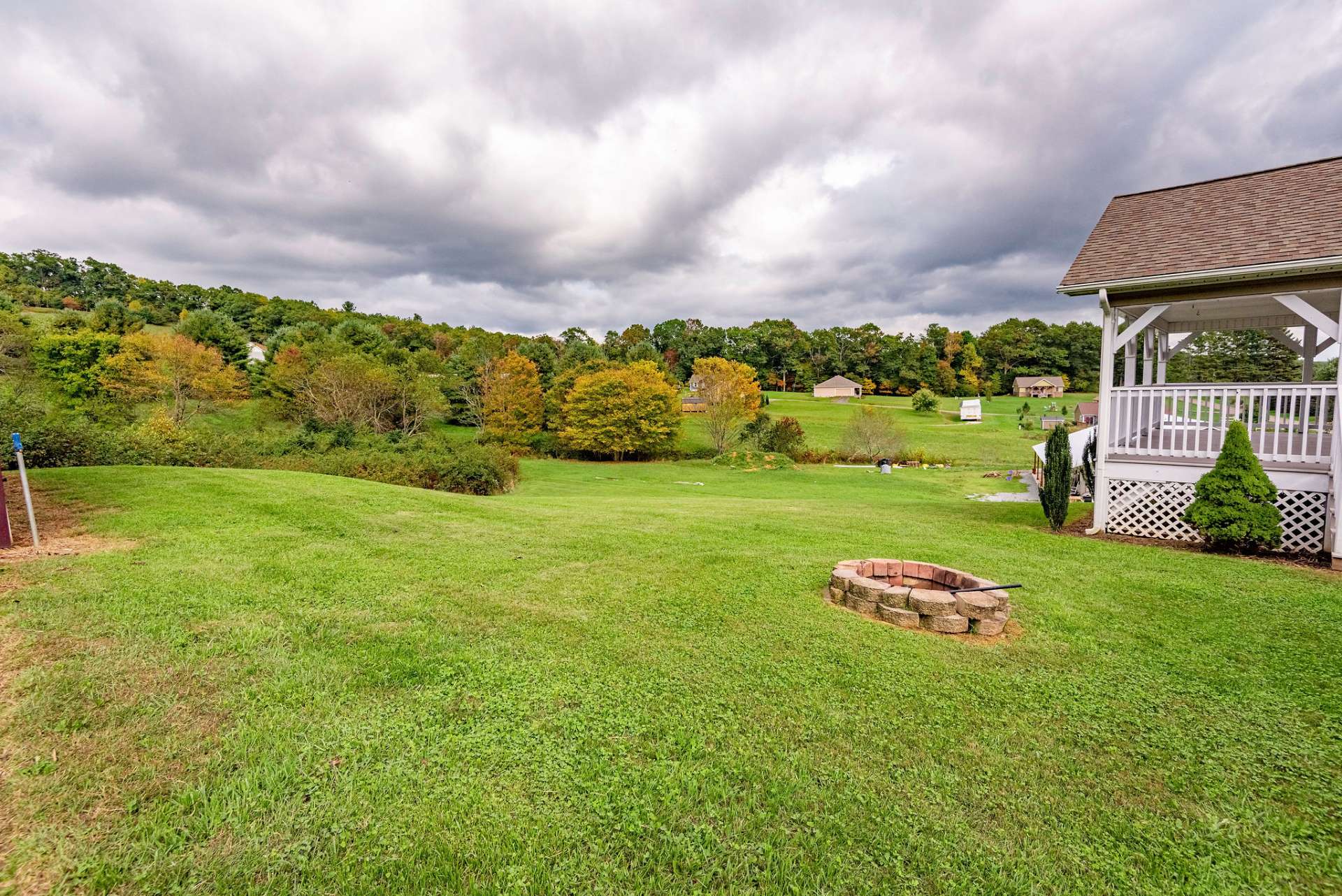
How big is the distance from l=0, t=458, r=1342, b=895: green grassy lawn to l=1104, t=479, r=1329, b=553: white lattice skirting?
174cm

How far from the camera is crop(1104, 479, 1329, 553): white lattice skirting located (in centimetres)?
695

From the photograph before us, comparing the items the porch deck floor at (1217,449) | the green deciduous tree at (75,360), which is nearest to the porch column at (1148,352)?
the porch deck floor at (1217,449)

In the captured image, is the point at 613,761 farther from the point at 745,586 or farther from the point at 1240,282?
the point at 1240,282

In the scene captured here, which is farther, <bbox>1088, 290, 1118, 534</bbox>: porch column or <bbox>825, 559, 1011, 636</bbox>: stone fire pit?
<bbox>1088, 290, 1118, 534</bbox>: porch column

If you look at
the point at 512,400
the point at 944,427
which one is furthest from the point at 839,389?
the point at 512,400

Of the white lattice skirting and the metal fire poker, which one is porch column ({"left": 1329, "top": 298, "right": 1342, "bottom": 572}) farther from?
the metal fire poker

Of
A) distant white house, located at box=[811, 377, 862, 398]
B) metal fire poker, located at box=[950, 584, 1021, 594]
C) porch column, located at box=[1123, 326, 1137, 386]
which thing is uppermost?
distant white house, located at box=[811, 377, 862, 398]

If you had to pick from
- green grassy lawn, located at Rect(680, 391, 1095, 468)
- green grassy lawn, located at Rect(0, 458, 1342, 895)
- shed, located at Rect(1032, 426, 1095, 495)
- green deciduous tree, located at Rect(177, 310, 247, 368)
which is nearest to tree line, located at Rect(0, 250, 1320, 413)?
green deciduous tree, located at Rect(177, 310, 247, 368)

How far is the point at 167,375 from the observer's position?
32781 mm

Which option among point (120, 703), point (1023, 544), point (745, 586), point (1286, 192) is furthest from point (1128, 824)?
point (1286, 192)

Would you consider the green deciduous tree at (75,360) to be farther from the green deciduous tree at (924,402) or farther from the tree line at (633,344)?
the green deciduous tree at (924,402)

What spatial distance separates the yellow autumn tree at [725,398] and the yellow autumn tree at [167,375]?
32500mm

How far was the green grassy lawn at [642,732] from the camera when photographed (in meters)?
2.28

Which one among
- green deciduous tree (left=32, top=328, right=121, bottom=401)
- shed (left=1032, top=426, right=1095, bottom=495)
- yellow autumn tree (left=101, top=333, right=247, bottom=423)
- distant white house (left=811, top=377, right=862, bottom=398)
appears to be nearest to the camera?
shed (left=1032, top=426, right=1095, bottom=495)
